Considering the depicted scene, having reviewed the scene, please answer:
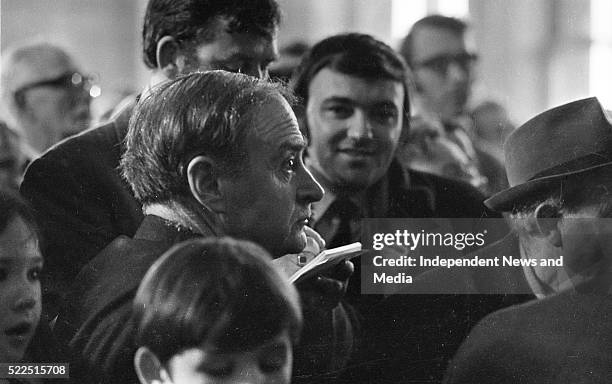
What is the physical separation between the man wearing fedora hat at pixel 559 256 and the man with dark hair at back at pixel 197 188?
1.31ft

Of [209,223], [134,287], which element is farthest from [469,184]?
[134,287]

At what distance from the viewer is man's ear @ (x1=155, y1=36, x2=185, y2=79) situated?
2.02m

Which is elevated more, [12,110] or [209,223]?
[12,110]

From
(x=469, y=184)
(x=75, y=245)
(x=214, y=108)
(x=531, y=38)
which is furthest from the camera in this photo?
(x=531, y=38)

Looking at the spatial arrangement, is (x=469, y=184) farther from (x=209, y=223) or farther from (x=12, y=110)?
(x=12, y=110)

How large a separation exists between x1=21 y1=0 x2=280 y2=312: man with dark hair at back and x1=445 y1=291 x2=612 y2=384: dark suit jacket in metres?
0.70

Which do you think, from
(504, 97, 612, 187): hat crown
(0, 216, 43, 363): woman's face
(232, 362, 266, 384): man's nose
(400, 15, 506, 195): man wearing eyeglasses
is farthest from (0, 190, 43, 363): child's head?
(504, 97, 612, 187): hat crown

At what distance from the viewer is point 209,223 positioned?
1910 mm

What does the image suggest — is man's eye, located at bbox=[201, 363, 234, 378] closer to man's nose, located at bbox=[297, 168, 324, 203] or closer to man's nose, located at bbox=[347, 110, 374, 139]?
man's nose, located at bbox=[297, 168, 324, 203]

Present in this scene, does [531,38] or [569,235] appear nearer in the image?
[569,235]

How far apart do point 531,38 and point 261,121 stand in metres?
0.74

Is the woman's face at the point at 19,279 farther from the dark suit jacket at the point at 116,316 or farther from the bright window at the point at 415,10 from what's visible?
the bright window at the point at 415,10

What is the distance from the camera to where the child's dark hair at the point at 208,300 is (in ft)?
6.29

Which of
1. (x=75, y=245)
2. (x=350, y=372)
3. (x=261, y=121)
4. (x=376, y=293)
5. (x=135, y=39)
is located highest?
(x=135, y=39)
